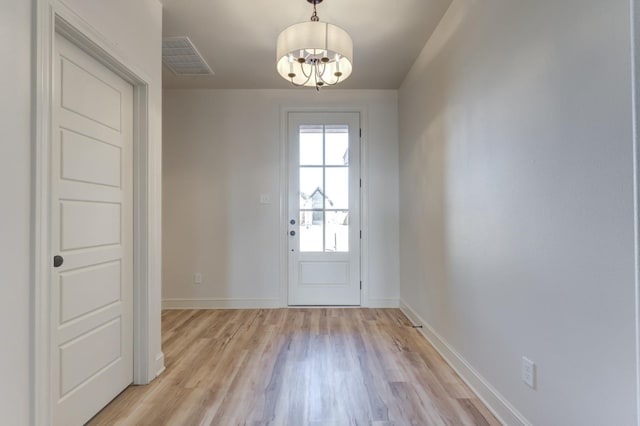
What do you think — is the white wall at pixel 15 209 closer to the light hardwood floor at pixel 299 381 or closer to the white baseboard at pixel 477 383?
the light hardwood floor at pixel 299 381

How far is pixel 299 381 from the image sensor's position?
2.11 m

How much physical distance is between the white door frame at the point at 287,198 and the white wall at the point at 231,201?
0.04 m

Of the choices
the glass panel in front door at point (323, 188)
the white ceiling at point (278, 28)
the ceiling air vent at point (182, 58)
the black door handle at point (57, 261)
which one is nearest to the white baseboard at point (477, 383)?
the glass panel in front door at point (323, 188)

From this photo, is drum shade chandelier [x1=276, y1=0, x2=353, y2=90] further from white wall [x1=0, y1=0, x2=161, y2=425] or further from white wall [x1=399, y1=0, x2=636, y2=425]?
white wall [x1=0, y1=0, x2=161, y2=425]

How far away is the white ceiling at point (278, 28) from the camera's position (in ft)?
7.57

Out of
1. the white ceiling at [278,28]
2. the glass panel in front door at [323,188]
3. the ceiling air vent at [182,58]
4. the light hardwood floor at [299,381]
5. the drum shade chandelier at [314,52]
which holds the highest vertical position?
the white ceiling at [278,28]

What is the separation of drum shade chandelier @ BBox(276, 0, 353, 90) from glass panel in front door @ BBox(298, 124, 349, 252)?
142 centimetres

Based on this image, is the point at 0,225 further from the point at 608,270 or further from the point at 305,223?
the point at 305,223

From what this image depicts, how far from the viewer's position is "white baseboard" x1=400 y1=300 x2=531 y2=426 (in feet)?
5.23

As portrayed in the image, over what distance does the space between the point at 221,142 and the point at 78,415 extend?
288 cm

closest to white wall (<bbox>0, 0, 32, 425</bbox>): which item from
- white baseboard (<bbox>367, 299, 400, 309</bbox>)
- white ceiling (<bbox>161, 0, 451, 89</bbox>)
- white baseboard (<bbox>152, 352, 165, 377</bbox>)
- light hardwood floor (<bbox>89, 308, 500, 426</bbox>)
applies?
light hardwood floor (<bbox>89, 308, 500, 426</bbox>)

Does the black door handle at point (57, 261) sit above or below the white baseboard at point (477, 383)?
above

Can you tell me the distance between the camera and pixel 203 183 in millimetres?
3809

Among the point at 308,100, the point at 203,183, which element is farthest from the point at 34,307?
the point at 308,100
